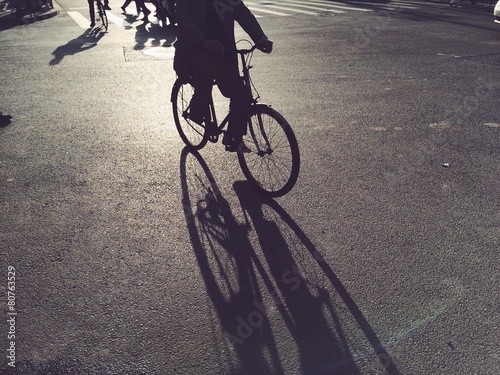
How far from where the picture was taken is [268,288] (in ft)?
10.7

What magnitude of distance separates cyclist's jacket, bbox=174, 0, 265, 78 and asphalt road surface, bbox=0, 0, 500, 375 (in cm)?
133

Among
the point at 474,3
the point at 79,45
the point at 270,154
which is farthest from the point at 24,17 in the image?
the point at 474,3

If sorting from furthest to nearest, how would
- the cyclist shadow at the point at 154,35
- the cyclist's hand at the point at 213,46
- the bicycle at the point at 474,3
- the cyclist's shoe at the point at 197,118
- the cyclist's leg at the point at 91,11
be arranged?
the bicycle at the point at 474,3
the cyclist's leg at the point at 91,11
the cyclist shadow at the point at 154,35
the cyclist's shoe at the point at 197,118
the cyclist's hand at the point at 213,46

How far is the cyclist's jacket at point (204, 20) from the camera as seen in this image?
14.2ft

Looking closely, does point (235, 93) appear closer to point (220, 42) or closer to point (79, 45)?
point (220, 42)

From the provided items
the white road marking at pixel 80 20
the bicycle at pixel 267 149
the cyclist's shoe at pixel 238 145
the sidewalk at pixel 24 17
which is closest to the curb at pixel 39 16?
the sidewalk at pixel 24 17

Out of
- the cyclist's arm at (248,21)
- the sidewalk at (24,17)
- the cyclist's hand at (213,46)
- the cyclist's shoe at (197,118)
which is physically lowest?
the sidewalk at (24,17)

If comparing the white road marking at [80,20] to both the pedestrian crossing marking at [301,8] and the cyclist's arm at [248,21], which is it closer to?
the pedestrian crossing marking at [301,8]

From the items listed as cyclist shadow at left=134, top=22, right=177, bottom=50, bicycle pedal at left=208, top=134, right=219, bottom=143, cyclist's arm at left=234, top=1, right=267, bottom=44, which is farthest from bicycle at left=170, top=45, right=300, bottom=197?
cyclist shadow at left=134, top=22, right=177, bottom=50

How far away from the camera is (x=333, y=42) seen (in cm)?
1216

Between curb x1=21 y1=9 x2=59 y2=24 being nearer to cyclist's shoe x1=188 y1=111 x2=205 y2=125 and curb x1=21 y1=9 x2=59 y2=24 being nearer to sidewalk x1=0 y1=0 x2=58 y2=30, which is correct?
sidewalk x1=0 y1=0 x2=58 y2=30

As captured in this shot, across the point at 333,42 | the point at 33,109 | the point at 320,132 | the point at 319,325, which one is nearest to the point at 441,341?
the point at 319,325

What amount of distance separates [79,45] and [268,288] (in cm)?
1107

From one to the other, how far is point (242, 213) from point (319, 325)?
156cm
